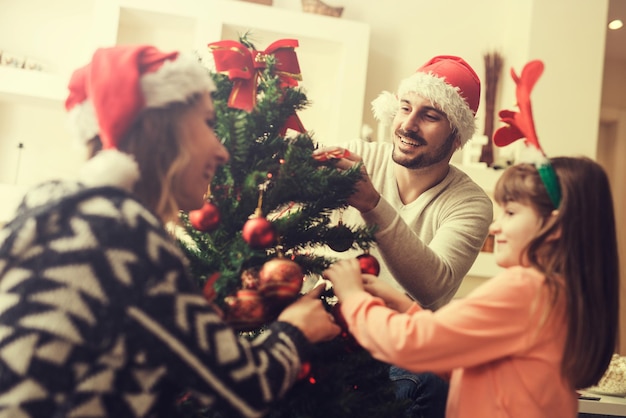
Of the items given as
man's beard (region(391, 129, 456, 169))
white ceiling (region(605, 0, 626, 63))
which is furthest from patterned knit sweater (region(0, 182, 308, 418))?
white ceiling (region(605, 0, 626, 63))

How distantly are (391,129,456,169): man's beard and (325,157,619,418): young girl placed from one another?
0.65 meters

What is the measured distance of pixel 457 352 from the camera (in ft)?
3.07

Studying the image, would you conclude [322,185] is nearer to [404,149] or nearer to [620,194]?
[404,149]

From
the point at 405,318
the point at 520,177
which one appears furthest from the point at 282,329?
the point at 520,177

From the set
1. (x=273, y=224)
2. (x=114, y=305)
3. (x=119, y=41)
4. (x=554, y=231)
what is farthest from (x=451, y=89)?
(x=119, y=41)

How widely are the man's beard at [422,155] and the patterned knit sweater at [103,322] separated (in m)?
1.03

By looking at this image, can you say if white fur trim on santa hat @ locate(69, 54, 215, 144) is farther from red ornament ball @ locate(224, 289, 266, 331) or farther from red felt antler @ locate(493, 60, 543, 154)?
red felt antler @ locate(493, 60, 543, 154)

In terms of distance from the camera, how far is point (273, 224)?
1.01 meters

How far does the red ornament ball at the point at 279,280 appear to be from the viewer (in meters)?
0.91

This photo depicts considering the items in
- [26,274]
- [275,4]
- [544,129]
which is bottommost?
[26,274]

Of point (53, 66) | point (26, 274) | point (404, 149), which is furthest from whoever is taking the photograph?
point (53, 66)

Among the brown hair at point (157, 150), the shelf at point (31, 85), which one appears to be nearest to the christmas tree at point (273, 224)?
the brown hair at point (157, 150)

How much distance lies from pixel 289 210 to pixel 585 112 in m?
2.43

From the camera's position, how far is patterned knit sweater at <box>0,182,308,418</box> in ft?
2.36
